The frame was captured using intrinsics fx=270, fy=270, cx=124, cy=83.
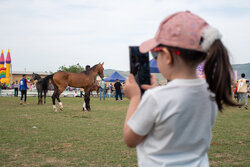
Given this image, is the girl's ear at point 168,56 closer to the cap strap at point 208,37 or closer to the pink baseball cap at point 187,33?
the pink baseball cap at point 187,33

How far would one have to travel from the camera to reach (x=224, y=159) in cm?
452

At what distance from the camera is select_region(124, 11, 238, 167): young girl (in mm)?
1281

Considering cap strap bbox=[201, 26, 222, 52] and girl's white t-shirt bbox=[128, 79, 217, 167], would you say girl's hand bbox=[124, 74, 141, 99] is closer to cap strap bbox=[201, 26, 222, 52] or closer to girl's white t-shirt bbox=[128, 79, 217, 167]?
girl's white t-shirt bbox=[128, 79, 217, 167]

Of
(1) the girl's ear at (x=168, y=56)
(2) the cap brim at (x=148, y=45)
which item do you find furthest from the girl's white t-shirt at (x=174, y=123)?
(2) the cap brim at (x=148, y=45)

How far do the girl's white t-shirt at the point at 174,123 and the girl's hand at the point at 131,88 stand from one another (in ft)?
0.52

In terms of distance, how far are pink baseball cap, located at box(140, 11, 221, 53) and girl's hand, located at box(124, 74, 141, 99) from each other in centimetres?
28

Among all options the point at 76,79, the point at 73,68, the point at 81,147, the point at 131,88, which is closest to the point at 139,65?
the point at 131,88

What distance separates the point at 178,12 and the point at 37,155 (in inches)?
163

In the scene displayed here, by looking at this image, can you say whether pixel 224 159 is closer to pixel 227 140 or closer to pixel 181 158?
pixel 227 140

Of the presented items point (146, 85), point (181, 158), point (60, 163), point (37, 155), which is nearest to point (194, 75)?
point (146, 85)

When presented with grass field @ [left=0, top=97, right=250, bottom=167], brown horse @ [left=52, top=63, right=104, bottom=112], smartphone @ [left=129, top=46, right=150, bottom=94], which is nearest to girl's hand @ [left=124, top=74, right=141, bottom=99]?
smartphone @ [left=129, top=46, right=150, bottom=94]

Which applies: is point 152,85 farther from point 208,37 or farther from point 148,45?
point 208,37

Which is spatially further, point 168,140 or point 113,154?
point 113,154

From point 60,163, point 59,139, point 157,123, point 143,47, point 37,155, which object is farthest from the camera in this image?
point 59,139
